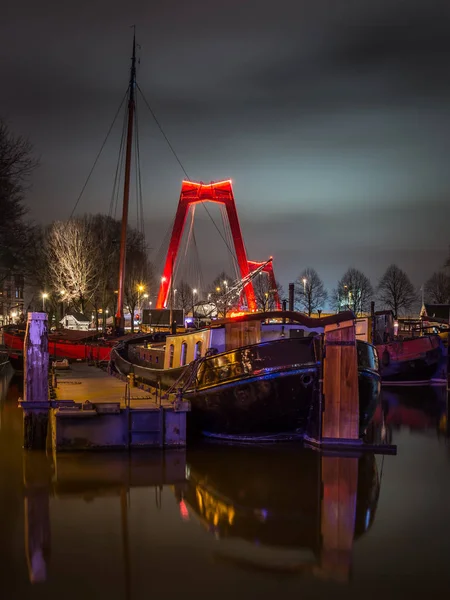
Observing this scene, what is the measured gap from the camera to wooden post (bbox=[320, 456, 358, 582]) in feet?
35.1

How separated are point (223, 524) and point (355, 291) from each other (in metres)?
85.2

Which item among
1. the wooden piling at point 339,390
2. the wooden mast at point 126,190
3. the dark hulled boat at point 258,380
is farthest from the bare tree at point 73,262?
the wooden piling at point 339,390

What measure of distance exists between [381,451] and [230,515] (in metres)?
6.45

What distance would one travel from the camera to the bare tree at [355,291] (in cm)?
9444

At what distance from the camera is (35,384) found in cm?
1680

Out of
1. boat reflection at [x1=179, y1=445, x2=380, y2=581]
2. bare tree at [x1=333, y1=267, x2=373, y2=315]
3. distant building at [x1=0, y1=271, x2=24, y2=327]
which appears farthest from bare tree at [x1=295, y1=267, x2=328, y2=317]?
boat reflection at [x1=179, y1=445, x2=380, y2=581]

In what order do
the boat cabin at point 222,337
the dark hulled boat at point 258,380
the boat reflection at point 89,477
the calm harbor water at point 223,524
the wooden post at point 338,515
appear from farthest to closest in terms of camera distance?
the boat cabin at point 222,337 → the dark hulled boat at point 258,380 → the boat reflection at point 89,477 → the wooden post at point 338,515 → the calm harbor water at point 223,524

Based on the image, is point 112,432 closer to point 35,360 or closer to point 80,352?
point 35,360

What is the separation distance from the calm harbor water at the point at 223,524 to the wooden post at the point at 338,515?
0.13ft

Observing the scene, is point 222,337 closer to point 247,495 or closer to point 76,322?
point 247,495

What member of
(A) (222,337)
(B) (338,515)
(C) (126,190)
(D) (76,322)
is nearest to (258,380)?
(A) (222,337)

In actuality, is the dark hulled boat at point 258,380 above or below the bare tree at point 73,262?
below

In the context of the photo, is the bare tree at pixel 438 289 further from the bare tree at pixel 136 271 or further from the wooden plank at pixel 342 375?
the wooden plank at pixel 342 375

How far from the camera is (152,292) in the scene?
83375mm
